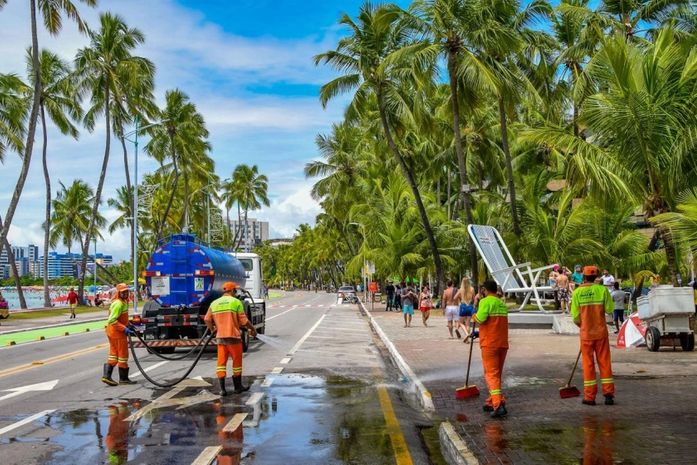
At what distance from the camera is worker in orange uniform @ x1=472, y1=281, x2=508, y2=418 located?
8.91 m

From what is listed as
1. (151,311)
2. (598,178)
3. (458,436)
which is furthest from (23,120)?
(458,436)

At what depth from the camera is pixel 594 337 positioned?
952 centimetres

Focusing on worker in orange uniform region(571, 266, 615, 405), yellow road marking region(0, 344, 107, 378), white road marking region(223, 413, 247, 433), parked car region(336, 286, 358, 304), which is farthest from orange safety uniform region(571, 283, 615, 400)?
parked car region(336, 286, 358, 304)

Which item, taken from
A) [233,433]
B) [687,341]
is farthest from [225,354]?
[687,341]

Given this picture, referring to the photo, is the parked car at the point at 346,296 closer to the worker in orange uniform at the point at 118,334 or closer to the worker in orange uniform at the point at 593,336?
the worker in orange uniform at the point at 118,334

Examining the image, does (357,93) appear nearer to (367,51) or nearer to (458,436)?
(367,51)

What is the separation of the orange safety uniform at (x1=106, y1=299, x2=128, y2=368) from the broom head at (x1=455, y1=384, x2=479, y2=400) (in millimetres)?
5759

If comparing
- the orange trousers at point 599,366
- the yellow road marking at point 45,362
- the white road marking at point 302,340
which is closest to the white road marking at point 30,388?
the yellow road marking at point 45,362

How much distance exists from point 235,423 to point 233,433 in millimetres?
607

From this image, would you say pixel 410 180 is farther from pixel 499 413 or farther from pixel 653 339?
pixel 499 413

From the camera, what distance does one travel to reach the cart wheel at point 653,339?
16.0m

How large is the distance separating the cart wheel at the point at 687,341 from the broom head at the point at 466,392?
7.82 metres

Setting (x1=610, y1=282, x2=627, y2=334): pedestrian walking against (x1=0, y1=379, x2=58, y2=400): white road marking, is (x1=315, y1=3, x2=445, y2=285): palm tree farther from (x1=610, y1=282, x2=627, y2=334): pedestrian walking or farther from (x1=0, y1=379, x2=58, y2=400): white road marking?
(x1=0, y1=379, x2=58, y2=400): white road marking

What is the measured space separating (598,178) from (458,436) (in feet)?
40.0
